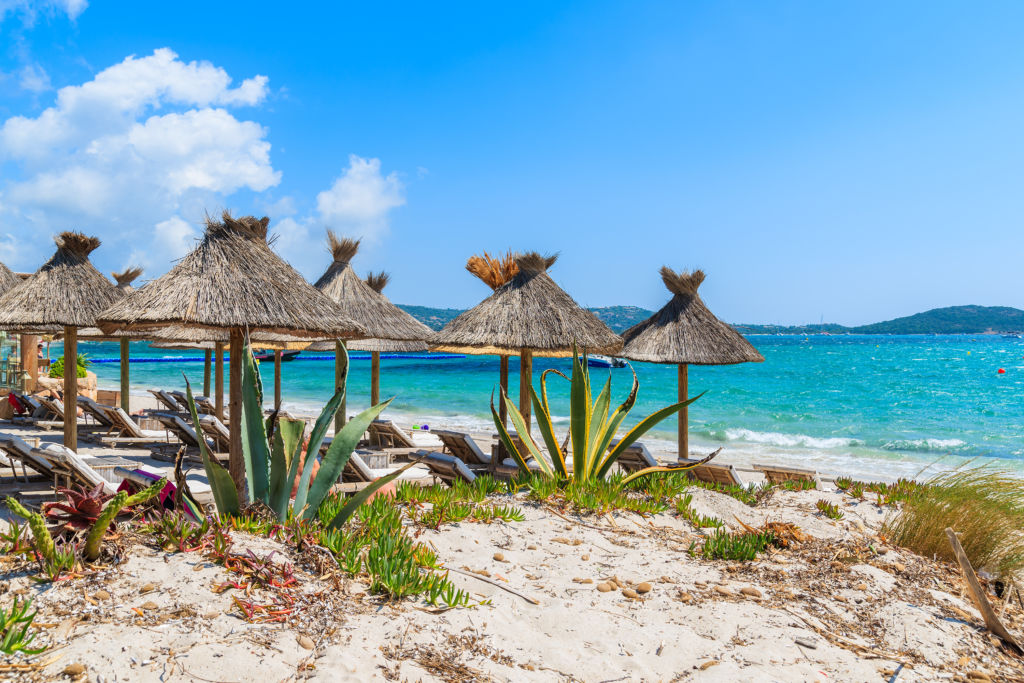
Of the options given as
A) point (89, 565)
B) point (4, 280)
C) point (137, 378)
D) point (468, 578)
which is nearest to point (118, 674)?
point (89, 565)

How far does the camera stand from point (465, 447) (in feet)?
23.8

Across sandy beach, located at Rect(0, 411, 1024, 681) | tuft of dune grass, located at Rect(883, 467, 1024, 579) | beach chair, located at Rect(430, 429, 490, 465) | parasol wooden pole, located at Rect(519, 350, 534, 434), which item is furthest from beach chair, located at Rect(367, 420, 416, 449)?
tuft of dune grass, located at Rect(883, 467, 1024, 579)

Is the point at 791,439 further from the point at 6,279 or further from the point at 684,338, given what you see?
the point at 6,279

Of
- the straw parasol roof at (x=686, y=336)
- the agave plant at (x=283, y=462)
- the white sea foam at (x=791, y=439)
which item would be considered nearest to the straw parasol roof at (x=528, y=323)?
the straw parasol roof at (x=686, y=336)

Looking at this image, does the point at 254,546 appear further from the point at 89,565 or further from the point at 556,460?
the point at 556,460

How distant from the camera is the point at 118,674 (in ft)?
7.29

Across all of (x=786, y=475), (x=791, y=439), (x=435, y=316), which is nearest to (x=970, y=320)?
(x=435, y=316)

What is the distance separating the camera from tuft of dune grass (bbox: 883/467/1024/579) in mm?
4406

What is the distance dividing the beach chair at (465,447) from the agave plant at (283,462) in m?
3.41

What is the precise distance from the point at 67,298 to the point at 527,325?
17.1 feet

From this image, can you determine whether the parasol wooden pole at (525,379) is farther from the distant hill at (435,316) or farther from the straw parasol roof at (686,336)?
the distant hill at (435,316)

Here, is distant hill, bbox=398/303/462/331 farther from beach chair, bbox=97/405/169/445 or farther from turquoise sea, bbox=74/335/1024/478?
beach chair, bbox=97/405/169/445

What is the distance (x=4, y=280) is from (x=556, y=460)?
10740 mm

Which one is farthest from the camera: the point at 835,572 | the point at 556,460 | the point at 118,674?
the point at 556,460
